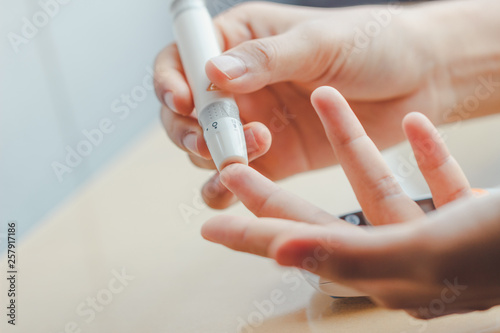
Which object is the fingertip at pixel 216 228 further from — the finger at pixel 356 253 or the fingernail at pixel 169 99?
the fingernail at pixel 169 99

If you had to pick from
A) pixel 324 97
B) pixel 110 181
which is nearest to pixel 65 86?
pixel 110 181

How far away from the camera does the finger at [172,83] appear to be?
455 mm

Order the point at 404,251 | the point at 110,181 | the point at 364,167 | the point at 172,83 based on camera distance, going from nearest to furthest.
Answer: the point at 404,251
the point at 364,167
the point at 172,83
the point at 110,181

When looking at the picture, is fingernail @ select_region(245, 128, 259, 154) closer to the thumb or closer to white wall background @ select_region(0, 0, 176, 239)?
the thumb

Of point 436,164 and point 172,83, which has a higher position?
point 172,83

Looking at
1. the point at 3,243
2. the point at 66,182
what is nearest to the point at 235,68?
the point at 3,243

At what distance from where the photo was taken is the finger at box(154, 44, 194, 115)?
1.49 feet

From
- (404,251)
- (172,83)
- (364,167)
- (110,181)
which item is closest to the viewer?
(404,251)

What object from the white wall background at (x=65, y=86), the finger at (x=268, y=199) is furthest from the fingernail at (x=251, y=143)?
the white wall background at (x=65, y=86)

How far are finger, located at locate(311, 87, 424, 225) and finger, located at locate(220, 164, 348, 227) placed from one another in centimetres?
6

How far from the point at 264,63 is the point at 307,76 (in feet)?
0.31

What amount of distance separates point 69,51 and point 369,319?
592mm

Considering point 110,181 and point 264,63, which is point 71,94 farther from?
point 264,63

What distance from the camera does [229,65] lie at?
1.32ft
